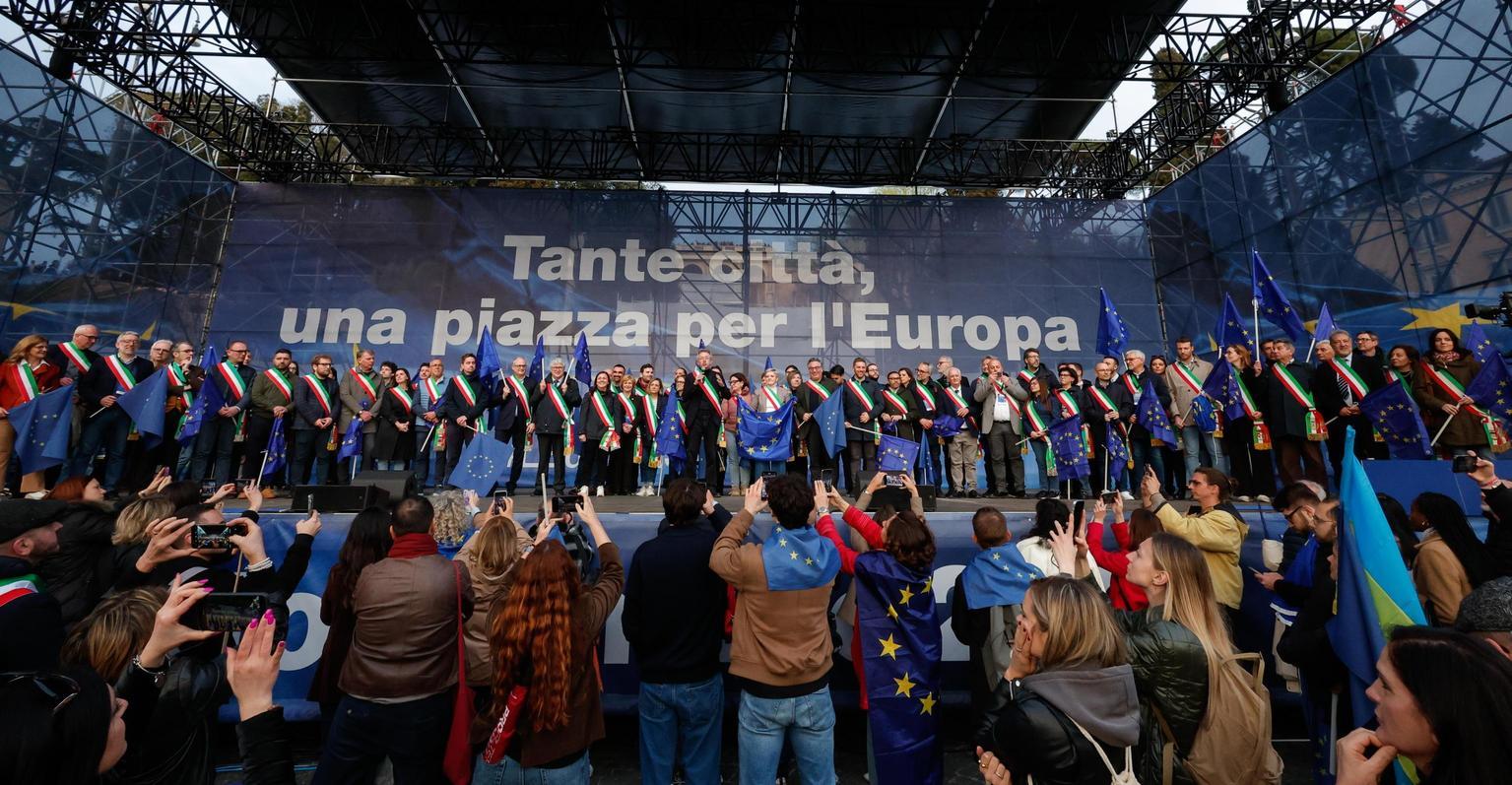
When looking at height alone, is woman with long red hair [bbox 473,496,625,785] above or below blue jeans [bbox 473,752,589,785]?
above

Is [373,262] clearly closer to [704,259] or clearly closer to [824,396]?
[704,259]

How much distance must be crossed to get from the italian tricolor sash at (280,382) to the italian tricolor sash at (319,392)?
222 mm

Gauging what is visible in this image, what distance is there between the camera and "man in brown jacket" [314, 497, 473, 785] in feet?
6.70

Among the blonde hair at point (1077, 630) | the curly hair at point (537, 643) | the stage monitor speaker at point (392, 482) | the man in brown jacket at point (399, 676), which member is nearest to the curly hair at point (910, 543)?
the blonde hair at point (1077, 630)

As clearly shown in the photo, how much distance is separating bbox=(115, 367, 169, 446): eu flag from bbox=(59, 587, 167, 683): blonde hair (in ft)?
19.3

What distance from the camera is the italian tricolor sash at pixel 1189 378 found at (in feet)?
22.2

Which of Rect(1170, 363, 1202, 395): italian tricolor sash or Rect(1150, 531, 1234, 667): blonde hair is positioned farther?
Rect(1170, 363, 1202, 395): italian tricolor sash

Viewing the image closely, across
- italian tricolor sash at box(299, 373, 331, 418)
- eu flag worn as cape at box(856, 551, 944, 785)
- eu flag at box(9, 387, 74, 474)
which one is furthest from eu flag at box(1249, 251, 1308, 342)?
eu flag at box(9, 387, 74, 474)

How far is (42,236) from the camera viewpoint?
876cm

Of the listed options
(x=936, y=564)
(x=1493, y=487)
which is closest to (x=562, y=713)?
(x=936, y=564)

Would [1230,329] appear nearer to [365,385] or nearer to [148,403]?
[365,385]

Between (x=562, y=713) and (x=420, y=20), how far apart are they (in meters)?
10.6

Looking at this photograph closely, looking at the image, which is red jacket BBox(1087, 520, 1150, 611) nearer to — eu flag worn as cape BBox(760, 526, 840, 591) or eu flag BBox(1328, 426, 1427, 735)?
eu flag BBox(1328, 426, 1427, 735)

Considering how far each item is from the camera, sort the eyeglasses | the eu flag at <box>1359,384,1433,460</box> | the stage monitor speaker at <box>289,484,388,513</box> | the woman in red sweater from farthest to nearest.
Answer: the eu flag at <box>1359,384,1433,460</box>, the stage monitor speaker at <box>289,484,388,513</box>, the woman in red sweater, the eyeglasses
